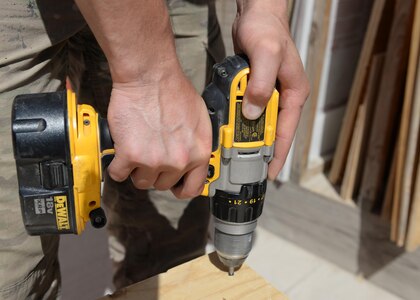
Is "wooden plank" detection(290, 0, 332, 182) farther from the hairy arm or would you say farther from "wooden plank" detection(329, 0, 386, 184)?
the hairy arm

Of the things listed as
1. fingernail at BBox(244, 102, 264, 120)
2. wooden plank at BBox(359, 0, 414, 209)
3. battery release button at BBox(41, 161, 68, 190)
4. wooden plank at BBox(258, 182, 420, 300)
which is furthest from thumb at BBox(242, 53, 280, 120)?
wooden plank at BBox(258, 182, 420, 300)

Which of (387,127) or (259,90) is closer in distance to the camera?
(259,90)

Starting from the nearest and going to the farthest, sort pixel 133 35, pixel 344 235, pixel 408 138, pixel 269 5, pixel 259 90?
pixel 133 35 < pixel 259 90 < pixel 269 5 < pixel 408 138 < pixel 344 235

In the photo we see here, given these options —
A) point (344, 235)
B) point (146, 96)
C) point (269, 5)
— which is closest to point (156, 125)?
point (146, 96)

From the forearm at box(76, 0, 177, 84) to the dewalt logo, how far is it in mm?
207

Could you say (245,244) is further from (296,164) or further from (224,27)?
(296,164)

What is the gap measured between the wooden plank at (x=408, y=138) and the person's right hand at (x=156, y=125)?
86cm

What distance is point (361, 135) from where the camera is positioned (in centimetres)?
166

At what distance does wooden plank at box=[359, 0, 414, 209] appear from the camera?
57.4 inches

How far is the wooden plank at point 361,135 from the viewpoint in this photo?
158cm

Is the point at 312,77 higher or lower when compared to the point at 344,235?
higher

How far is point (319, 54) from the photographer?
161 cm

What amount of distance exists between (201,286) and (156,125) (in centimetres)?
39

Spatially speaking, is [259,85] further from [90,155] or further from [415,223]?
[415,223]
